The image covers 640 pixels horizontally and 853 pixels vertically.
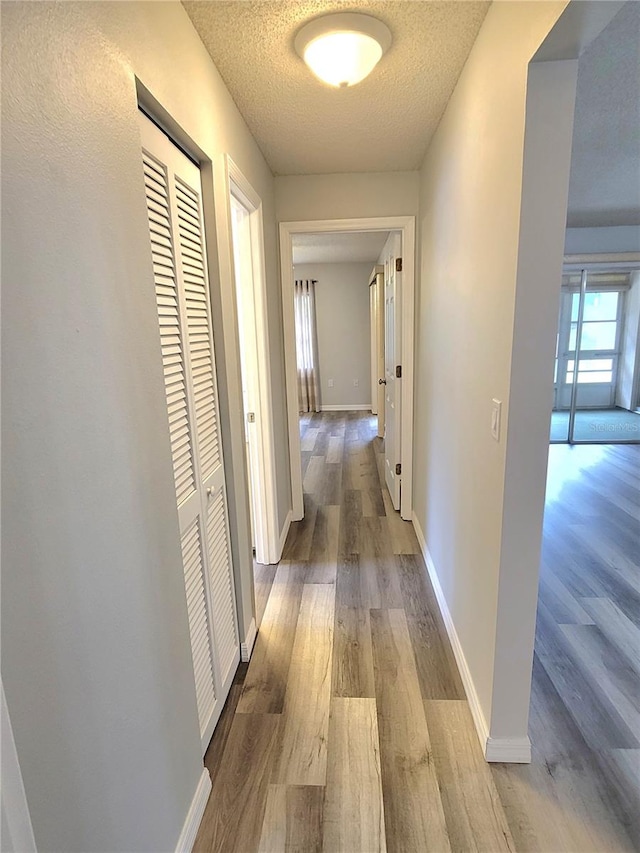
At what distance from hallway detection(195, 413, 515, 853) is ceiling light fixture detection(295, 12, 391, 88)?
2295 millimetres

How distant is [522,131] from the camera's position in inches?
42.8

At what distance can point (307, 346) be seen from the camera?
7.36 metres

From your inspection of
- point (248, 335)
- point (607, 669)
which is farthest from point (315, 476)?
point (607, 669)

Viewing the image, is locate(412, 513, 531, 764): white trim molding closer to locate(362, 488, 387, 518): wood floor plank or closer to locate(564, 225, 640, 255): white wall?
locate(362, 488, 387, 518): wood floor plank

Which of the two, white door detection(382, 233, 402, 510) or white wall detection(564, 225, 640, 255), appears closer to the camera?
white door detection(382, 233, 402, 510)

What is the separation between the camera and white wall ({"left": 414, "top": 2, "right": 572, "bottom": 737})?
3.87 feet

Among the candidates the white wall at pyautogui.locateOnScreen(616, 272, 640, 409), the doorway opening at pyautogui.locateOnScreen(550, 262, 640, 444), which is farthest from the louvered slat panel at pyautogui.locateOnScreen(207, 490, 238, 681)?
the white wall at pyautogui.locateOnScreen(616, 272, 640, 409)

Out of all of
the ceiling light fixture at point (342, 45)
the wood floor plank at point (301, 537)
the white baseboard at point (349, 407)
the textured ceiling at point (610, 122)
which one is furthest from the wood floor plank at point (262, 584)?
the white baseboard at point (349, 407)

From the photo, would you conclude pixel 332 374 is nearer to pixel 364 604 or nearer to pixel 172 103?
pixel 364 604

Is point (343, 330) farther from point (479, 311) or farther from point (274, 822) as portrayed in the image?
point (274, 822)

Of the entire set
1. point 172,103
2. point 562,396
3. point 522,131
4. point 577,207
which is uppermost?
point 577,207

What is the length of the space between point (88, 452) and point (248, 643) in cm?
148

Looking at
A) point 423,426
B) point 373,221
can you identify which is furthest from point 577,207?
point 423,426

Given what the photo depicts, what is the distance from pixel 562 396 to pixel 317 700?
17.2ft
